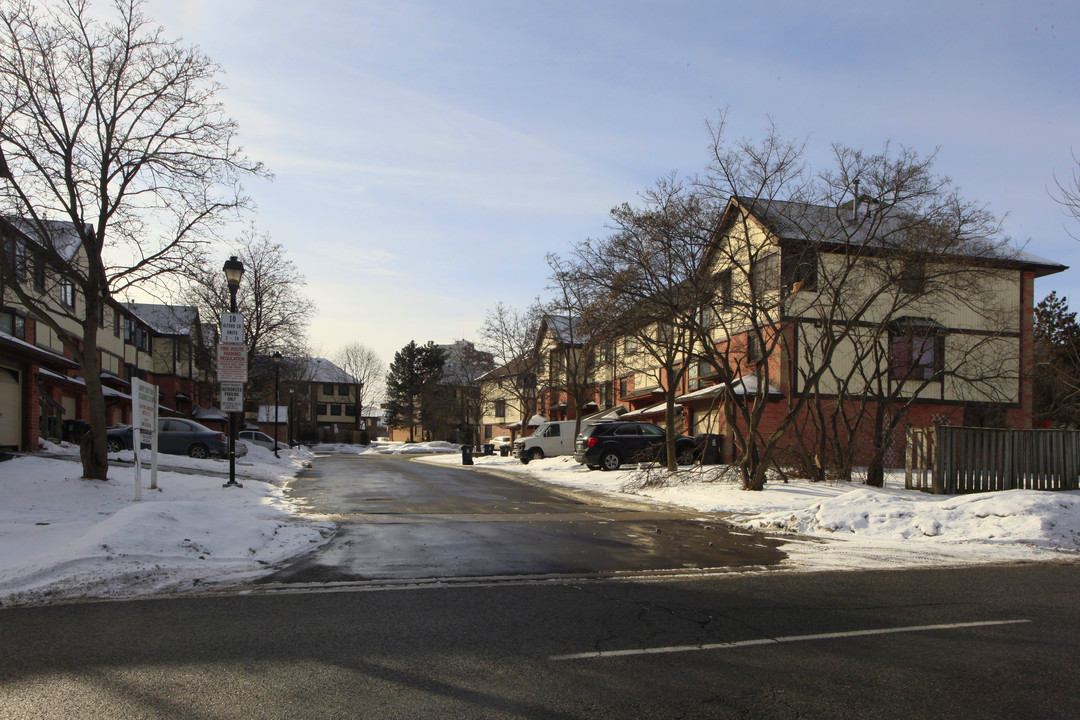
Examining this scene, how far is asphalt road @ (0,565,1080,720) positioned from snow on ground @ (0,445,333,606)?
0.95 metres

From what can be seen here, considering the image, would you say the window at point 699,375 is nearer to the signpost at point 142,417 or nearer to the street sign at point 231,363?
the street sign at point 231,363

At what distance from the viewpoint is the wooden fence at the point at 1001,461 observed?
16094mm

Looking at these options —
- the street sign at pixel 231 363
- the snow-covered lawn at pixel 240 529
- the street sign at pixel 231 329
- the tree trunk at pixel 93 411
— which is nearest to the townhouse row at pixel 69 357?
the tree trunk at pixel 93 411

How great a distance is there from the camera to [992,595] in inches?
303

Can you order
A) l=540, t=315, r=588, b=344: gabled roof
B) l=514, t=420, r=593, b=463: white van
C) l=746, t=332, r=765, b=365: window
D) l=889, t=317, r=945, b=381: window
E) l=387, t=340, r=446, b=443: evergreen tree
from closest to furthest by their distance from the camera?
1. l=746, t=332, r=765, b=365: window
2. l=889, t=317, r=945, b=381: window
3. l=540, t=315, r=588, b=344: gabled roof
4. l=514, t=420, r=593, b=463: white van
5. l=387, t=340, r=446, b=443: evergreen tree

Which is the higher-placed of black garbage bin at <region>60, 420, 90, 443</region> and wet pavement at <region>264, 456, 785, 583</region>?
black garbage bin at <region>60, 420, 90, 443</region>

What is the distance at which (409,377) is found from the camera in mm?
96125

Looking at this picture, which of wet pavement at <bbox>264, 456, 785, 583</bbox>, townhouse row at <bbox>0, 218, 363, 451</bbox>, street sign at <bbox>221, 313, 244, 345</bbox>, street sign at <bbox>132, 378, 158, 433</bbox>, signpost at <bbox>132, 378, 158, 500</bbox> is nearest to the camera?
wet pavement at <bbox>264, 456, 785, 583</bbox>

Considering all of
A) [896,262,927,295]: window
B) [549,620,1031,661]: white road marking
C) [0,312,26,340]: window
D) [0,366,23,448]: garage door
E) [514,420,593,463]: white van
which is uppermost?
[896,262,927,295]: window

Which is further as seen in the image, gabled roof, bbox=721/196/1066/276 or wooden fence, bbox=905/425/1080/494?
gabled roof, bbox=721/196/1066/276

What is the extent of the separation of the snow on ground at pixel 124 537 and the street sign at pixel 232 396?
7.93 ft

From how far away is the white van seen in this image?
121 feet

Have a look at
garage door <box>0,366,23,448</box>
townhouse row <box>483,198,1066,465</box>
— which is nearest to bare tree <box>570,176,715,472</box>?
townhouse row <box>483,198,1066,465</box>

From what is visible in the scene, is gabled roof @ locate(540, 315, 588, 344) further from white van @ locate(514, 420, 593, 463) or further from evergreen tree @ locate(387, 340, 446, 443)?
evergreen tree @ locate(387, 340, 446, 443)
